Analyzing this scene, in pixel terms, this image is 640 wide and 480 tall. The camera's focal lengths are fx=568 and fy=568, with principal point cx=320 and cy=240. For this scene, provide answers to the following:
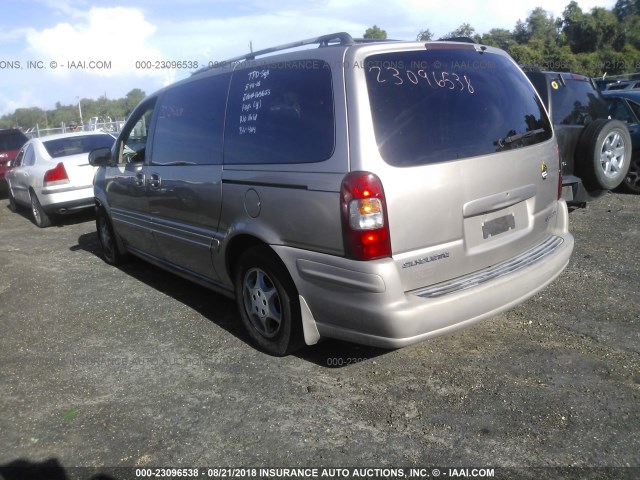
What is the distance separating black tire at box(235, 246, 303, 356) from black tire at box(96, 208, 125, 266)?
9.20ft

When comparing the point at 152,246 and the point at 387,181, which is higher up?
the point at 387,181

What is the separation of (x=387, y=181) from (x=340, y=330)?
87cm

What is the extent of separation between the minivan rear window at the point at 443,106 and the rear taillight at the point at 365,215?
18 cm

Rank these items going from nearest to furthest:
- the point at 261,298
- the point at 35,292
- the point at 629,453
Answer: the point at 629,453, the point at 261,298, the point at 35,292

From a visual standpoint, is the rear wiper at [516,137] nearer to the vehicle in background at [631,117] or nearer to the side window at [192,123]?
the side window at [192,123]

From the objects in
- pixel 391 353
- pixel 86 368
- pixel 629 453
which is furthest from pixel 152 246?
pixel 629 453

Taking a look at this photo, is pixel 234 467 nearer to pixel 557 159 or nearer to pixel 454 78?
pixel 454 78

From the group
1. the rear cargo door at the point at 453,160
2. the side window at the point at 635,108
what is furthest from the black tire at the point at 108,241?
the side window at the point at 635,108

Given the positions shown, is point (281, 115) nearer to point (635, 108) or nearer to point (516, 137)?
point (516, 137)

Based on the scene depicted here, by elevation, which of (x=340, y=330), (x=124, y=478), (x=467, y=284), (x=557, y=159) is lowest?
(x=124, y=478)

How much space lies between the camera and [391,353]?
12.2 feet

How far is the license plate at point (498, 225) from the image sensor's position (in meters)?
3.24

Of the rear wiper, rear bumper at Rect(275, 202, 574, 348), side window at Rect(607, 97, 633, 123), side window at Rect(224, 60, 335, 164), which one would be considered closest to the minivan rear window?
the rear wiper

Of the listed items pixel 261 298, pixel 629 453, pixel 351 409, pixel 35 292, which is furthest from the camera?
pixel 35 292
